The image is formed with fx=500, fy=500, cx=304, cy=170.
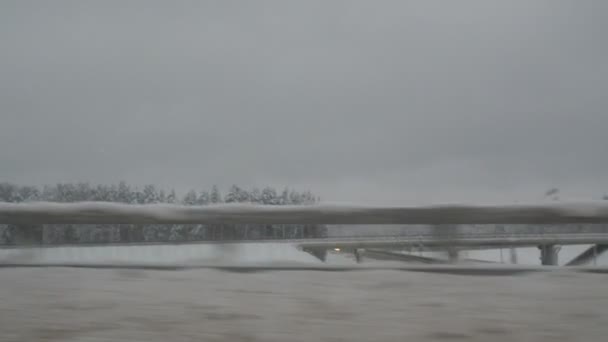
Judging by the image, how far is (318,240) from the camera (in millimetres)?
5812

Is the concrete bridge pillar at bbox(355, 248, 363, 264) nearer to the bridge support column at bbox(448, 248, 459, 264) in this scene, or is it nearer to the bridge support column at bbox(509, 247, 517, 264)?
the bridge support column at bbox(448, 248, 459, 264)

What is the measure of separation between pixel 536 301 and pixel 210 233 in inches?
140

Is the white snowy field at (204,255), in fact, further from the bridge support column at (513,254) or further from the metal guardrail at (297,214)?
the metal guardrail at (297,214)

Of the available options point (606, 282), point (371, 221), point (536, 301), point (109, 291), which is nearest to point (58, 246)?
point (109, 291)

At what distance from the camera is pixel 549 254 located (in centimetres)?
551

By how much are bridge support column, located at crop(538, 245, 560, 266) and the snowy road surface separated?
13.2 inches

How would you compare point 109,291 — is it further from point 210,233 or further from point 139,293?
point 210,233

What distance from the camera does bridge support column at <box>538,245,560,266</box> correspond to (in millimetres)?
5471

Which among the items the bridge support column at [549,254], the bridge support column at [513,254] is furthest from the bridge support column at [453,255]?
the bridge support column at [549,254]

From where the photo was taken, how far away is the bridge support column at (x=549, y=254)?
547 cm

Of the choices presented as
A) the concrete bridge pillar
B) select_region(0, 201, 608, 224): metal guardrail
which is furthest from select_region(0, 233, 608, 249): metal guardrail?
select_region(0, 201, 608, 224): metal guardrail

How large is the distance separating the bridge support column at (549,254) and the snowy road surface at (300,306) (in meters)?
0.34

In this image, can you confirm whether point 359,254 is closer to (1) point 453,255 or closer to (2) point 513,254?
(1) point 453,255

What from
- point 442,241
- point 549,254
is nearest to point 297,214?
point 442,241
